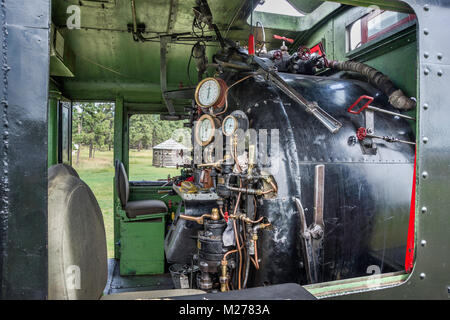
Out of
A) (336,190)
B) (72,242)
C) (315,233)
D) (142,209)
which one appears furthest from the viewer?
(142,209)

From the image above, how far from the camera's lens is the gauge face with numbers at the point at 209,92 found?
9.39ft

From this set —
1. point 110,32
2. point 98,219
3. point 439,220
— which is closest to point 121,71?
point 110,32

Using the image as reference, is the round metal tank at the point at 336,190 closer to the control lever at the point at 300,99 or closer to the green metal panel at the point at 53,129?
the control lever at the point at 300,99

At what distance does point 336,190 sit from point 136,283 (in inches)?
134

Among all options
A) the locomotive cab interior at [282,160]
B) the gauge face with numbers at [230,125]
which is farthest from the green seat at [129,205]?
the gauge face with numbers at [230,125]

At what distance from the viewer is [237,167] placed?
2572 millimetres

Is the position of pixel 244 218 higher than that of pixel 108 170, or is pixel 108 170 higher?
pixel 108 170

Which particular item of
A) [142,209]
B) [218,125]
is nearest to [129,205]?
[142,209]

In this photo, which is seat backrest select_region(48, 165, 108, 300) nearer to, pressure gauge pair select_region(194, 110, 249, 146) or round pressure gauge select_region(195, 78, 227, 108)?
pressure gauge pair select_region(194, 110, 249, 146)

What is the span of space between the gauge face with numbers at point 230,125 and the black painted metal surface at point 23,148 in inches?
69.0

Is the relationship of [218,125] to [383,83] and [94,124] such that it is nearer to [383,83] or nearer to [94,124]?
[383,83]

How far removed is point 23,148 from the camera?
93 centimetres

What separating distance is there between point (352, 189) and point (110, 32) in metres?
3.46
